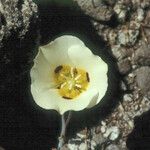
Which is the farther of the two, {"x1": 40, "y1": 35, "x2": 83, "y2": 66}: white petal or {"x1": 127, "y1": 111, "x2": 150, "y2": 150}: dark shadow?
{"x1": 127, "y1": 111, "x2": 150, "y2": 150}: dark shadow

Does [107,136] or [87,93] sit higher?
[87,93]

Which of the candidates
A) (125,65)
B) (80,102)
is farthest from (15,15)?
(125,65)

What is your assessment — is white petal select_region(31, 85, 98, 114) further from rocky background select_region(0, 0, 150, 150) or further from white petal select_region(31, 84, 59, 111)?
rocky background select_region(0, 0, 150, 150)

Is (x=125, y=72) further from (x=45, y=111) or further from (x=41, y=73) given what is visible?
(x=41, y=73)

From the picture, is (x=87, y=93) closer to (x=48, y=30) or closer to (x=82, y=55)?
(x=82, y=55)

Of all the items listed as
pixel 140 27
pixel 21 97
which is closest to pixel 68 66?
pixel 21 97

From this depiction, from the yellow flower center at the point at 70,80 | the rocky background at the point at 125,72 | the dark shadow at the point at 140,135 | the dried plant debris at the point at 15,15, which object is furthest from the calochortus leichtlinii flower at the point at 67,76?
the dark shadow at the point at 140,135

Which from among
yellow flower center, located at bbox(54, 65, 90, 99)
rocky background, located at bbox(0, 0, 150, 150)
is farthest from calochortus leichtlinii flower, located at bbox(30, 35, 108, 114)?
rocky background, located at bbox(0, 0, 150, 150)

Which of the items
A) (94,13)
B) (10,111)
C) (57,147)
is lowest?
(57,147)
